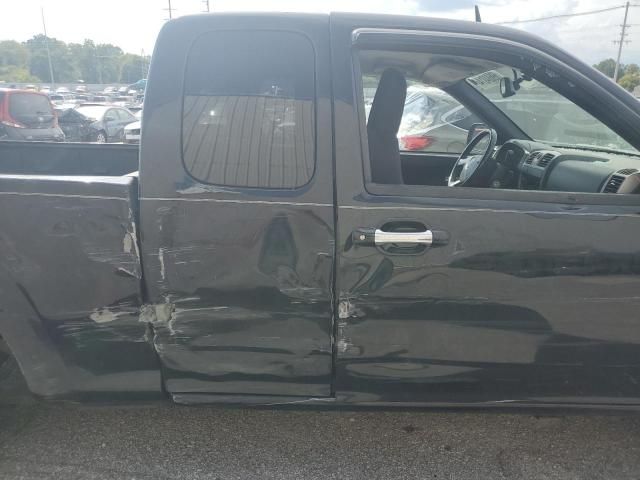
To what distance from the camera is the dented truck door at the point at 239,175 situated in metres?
1.92

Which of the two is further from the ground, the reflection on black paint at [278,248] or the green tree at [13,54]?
the green tree at [13,54]

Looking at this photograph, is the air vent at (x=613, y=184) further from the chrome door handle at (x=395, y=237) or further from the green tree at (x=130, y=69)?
the green tree at (x=130, y=69)

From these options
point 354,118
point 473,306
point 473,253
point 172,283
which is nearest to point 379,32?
point 354,118

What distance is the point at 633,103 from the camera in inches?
78.2

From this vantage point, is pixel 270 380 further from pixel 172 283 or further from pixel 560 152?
pixel 560 152

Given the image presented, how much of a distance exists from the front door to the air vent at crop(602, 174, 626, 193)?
0.74ft

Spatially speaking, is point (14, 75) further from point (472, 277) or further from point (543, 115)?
point (472, 277)

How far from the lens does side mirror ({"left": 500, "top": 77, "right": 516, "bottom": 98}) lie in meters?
2.68

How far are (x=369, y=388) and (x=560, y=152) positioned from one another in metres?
1.77

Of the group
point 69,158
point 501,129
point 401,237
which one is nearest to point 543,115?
point 501,129

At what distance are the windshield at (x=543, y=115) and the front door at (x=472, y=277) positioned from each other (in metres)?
0.82

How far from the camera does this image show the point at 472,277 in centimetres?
197

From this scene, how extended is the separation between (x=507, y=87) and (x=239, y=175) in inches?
66.2

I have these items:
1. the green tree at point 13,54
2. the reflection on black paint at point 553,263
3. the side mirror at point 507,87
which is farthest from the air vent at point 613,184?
the green tree at point 13,54
